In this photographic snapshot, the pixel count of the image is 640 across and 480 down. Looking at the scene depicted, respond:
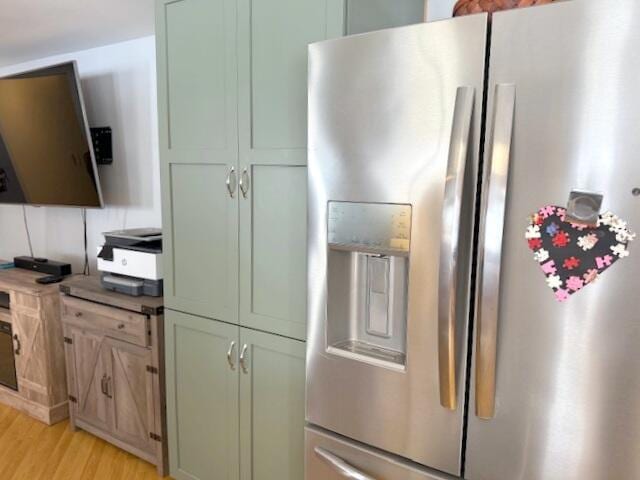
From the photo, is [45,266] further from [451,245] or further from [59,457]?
[451,245]

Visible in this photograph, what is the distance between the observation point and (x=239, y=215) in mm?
1815

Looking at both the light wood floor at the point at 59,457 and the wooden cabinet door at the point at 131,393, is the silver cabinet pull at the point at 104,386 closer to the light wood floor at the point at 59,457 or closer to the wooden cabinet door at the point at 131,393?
the wooden cabinet door at the point at 131,393

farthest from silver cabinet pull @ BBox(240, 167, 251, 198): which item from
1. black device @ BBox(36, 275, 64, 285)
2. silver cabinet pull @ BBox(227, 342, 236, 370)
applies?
black device @ BBox(36, 275, 64, 285)

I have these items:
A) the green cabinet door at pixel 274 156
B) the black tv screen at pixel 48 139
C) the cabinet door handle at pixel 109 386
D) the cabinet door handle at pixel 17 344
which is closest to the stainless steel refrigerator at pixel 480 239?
the green cabinet door at pixel 274 156

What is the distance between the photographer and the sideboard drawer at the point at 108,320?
2.27 metres

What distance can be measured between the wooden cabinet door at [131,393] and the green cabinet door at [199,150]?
19.1 inches

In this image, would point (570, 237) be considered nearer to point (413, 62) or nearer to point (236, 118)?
point (413, 62)

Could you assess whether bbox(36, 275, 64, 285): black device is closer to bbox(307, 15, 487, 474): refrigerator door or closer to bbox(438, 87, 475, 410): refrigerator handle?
bbox(307, 15, 487, 474): refrigerator door

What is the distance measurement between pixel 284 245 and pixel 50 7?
179 centimetres

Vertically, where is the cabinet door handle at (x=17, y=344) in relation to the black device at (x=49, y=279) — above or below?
below

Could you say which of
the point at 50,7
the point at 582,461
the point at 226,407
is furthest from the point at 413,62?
the point at 50,7

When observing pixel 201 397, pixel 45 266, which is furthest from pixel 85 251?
pixel 201 397

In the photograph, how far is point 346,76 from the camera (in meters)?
1.22

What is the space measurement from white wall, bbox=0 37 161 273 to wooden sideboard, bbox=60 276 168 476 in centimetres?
58
